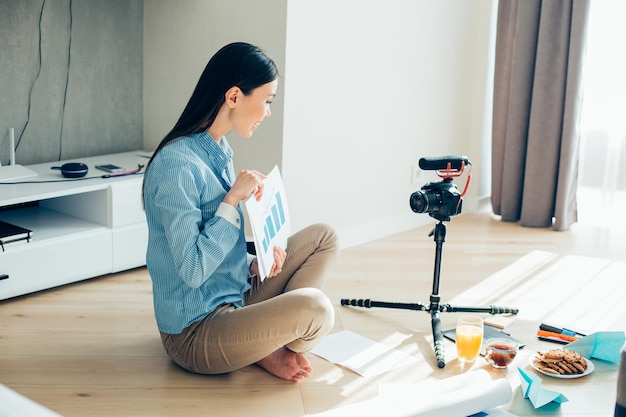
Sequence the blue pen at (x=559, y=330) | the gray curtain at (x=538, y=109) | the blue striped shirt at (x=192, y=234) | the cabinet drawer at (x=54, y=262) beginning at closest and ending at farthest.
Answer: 1. the blue striped shirt at (x=192, y=234)
2. the blue pen at (x=559, y=330)
3. the cabinet drawer at (x=54, y=262)
4. the gray curtain at (x=538, y=109)

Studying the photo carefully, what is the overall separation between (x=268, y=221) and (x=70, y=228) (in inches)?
41.3

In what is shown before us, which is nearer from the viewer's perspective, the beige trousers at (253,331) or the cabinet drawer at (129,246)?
the beige trousers at (253,331)

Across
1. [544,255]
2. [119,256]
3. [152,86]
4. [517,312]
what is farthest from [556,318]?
[152,86]

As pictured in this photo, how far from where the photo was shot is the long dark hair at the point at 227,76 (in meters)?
2.10

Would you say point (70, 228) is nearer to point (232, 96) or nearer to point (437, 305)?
point (232, 96)

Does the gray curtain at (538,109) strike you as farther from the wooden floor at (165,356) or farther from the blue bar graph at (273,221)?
the blue bar graph at (273,221)

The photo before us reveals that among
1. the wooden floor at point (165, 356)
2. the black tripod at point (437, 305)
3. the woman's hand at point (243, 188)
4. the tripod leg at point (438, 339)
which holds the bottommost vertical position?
the wooden floor at point (165, 356)

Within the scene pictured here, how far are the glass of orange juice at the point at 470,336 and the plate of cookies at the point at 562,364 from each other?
160 mm

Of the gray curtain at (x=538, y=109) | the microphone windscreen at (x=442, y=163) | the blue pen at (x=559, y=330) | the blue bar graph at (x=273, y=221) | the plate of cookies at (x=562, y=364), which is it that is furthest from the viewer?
the gray curtain at (x=538, y=109)

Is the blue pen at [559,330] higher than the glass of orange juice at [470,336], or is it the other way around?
the glass of orange juice at [470,336]

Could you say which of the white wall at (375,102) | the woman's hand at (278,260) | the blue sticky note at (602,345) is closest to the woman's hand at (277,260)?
→ the woman's hand at (278,260)

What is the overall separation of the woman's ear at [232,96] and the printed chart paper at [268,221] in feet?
0.68

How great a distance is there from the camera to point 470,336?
7.74ft

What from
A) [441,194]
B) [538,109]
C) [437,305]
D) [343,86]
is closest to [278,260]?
[441,194]
